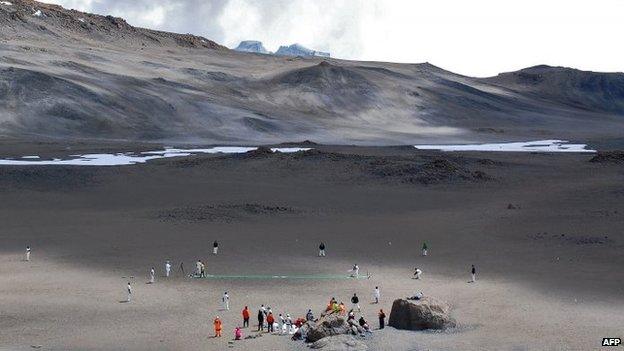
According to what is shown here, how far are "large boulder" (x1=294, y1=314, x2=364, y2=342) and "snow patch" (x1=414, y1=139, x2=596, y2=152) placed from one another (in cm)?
7066

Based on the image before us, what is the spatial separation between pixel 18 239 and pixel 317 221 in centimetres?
1575

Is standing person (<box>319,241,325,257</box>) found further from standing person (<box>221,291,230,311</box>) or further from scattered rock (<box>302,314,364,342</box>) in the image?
scattered rock (<box>302,314,364,342</box>)

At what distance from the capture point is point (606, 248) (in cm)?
4394

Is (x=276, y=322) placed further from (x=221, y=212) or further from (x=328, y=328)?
(x=221, y=212)

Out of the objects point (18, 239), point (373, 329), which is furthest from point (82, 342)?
point (18, 239)

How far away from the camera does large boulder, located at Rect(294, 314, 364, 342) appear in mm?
28844

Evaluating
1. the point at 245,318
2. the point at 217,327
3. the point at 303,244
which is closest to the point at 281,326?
the point at 245,318

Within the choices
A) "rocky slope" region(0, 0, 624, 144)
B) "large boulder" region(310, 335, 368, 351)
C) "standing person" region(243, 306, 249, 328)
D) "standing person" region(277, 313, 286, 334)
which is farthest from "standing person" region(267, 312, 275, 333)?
"rocky slope" region(0, 0, 624, 144)

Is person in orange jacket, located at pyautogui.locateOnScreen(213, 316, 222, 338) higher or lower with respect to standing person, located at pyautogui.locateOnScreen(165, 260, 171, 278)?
lower

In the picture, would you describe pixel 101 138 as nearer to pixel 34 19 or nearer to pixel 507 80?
pixel 34 19

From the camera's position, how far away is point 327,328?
2889cm

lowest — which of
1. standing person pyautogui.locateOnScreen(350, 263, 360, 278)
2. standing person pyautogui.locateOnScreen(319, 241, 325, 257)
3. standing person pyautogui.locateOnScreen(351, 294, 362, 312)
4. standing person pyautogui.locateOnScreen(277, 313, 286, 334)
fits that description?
standing person pyautogui.locateOnScreen(277, 313, 286, 334)

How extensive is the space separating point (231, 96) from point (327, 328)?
97.7 meters
